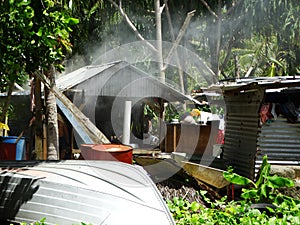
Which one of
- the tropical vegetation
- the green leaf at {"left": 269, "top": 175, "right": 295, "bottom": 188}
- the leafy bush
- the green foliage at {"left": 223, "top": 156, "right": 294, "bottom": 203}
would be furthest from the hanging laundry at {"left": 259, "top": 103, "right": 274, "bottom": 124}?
the tropical vegetation

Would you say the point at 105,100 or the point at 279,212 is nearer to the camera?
the point at 279,212

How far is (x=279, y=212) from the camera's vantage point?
5879 millimetres

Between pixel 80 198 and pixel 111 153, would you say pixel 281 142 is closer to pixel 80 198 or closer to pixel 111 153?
pixel 111 153

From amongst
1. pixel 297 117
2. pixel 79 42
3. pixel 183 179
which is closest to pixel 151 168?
pixel 183 179

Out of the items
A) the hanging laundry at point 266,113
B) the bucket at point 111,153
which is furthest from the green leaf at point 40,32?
the hanging laundry at point 266,113

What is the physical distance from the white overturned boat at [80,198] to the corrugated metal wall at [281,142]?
17.8 feet

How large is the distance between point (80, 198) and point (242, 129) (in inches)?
279

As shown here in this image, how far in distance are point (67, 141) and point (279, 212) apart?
29.8ft

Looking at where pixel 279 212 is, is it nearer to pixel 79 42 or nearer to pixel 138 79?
pixel 138 79

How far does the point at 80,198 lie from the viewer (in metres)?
4.86

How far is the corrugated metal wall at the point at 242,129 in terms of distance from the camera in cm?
1002

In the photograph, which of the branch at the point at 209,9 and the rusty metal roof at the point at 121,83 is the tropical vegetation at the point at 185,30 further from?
the rusty metal roof at the point at 121,83

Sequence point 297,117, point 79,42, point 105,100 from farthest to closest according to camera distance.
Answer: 1. point 79,42
2. point 105,100
3. point 297,117

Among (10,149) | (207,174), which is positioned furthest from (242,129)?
(10,149)
